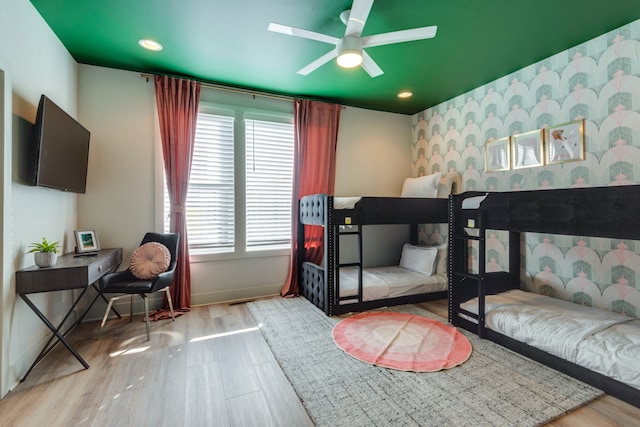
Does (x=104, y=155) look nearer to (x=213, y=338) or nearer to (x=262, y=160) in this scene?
(x=262, y=160)

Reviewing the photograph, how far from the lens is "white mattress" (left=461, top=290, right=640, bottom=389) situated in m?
1.83

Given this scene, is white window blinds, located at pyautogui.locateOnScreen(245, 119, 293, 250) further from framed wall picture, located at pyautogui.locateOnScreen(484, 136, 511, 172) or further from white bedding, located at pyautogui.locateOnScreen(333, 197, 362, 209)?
framed wall picture, located at pyautogui.locateOnScreen(484, 136, 511, 172)

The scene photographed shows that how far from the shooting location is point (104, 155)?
3137 millimetres

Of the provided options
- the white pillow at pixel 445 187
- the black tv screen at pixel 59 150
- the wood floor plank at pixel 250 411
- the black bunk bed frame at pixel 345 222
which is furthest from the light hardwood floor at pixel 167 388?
the white pillow at pixel 445 187

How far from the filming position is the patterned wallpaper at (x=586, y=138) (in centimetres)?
243

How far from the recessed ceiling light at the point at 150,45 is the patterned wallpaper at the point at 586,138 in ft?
11.9

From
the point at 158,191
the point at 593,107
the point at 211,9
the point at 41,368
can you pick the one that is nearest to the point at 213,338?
the point at 41,368

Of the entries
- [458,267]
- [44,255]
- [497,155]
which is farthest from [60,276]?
[497,155]

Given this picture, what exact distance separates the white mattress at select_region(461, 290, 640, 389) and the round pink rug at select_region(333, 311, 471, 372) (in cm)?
39

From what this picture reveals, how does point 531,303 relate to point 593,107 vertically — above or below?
below

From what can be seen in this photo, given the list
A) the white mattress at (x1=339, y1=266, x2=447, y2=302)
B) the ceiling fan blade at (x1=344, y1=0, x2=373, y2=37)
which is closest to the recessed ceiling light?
the ceiling fan blade at (x1=344, y1=0, x2=373, y2=37)

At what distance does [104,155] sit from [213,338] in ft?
7.42

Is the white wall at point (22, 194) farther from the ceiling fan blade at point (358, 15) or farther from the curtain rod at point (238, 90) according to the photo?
the ceiling fan blade at point (358, 15)

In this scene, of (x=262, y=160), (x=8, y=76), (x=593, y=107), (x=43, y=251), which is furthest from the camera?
(x=262, y=160)
